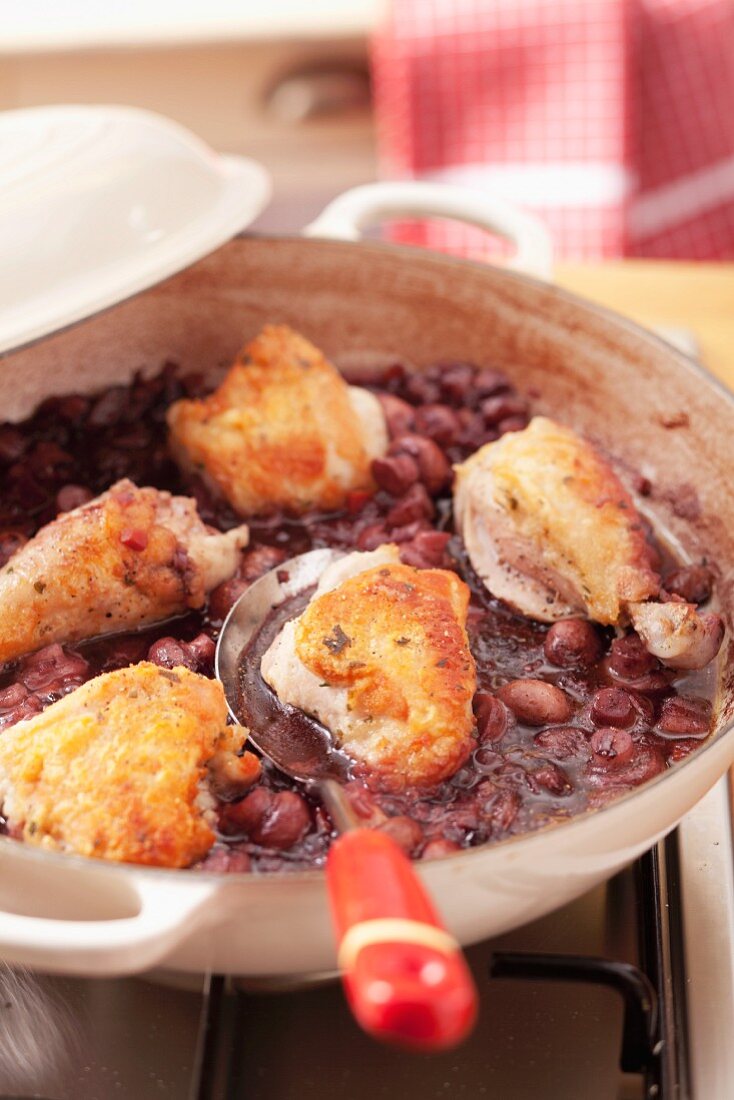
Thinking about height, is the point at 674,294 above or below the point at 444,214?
below

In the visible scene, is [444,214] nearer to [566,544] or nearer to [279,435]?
[279,435]

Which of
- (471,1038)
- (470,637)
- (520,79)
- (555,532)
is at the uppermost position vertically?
(520,79)

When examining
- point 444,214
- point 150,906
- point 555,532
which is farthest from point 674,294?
point 150,906

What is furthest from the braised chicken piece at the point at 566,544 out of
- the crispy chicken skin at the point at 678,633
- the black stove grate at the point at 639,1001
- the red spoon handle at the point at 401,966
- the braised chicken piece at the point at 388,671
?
the red spoon handle at the point at 401,966

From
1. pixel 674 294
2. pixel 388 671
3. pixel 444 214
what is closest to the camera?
pixel 388 671

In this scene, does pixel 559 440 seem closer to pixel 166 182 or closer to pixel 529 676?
pixel 529 676

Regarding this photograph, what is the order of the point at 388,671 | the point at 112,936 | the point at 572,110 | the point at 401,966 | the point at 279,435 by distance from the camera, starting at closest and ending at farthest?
1. the point at 401,966
2. the point at 112,936
3. the point at 388,671
4. the point at 279,435
5. the point at 572,110

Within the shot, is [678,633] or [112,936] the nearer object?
[112,936]
